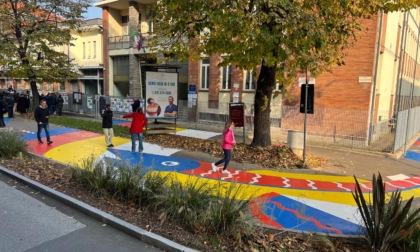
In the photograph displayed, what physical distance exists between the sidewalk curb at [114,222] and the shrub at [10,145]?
2.59 meters

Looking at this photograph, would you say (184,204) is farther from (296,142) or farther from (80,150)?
(80,150)

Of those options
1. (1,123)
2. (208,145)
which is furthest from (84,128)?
(208,145)

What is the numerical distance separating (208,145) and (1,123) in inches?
425

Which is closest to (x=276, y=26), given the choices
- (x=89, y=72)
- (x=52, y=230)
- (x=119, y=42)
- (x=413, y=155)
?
(x=52, y=230)

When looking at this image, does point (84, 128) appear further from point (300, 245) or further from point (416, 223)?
point (416, 223)

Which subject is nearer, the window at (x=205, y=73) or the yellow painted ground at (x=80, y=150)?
the yellow painted ground at (x=80, y=150)

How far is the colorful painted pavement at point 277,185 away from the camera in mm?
5375

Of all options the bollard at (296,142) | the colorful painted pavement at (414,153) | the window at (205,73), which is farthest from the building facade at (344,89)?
the colorful painted pavement at (414,153)

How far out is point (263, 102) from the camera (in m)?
10.7

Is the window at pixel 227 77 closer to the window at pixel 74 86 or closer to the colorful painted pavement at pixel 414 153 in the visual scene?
the colorful painted pavement at pixel 414 153

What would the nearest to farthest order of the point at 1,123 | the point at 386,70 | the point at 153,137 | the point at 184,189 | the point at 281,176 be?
the point at 184,189, the point at 281,176, the point at 153,137, the point at 1,123, the point at 386,70

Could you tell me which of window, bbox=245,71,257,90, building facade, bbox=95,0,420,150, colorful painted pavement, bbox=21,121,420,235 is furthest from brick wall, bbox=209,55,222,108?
colorful painted pavement, bbox=21,121,420,235

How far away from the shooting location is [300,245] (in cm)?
418

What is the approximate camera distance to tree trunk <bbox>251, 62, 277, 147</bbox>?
10.5m
